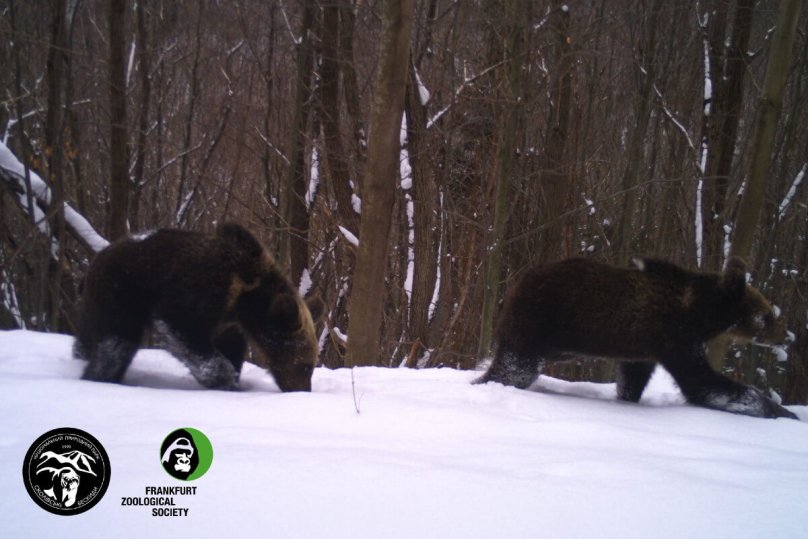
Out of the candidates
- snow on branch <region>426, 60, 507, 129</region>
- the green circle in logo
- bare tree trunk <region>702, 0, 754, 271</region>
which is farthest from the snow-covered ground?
snow on branch <region>426, 60, 507, 129</region>

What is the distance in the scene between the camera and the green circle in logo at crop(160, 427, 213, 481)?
219 centimetres

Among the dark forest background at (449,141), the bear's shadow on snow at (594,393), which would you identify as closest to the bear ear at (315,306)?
the bear's shadow on snow at (594,393)

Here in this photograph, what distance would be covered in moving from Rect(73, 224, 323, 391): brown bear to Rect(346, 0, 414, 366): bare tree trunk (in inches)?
76.5

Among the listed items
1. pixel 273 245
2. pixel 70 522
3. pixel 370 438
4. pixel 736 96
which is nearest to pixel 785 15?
pixel 736 96

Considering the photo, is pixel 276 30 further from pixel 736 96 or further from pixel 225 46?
pixel 736 96

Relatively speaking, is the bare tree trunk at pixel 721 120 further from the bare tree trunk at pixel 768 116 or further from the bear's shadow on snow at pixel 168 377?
the bear's shadow on snow at pixel 168 377

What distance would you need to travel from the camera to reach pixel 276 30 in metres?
12.6

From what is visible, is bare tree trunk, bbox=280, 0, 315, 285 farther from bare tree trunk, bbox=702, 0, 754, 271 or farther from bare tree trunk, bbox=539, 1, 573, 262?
A: bare tree trunk, bbox=702, 0, 754, 271

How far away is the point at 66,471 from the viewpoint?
7.01 ft

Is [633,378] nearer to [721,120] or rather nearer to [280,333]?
[280,333]

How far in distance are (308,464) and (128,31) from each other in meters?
14.0

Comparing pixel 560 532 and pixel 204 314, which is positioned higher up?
pixel 204 314

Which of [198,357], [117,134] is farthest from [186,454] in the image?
[117,134]

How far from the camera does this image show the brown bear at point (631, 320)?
15.2 ft
